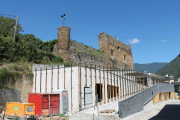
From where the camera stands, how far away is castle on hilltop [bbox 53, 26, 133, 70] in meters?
23.9

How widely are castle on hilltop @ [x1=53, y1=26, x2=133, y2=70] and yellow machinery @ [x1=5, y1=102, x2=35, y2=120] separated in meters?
13.6

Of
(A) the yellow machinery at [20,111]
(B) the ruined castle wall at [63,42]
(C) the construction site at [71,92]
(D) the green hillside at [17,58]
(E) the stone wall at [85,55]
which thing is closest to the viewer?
(A) the yellow machinery at [20,111]

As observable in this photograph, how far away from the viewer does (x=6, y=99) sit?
1360 centimetres

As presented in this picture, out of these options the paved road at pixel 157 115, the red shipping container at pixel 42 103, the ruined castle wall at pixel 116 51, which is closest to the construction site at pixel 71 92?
the red shipping container at pixel 42 103

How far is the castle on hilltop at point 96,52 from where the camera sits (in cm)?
2392

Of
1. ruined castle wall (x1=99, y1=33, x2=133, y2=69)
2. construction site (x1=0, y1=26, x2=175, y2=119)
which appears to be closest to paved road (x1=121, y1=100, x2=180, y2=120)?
construction site (x1=0, y1=26, x2=175, y2=119)

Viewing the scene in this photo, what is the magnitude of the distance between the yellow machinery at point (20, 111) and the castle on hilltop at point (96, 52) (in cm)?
1360

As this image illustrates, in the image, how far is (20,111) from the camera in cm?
981

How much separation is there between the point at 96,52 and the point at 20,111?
2283 cm

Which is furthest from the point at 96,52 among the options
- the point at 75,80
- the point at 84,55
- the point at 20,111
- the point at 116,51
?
the point at 20,111

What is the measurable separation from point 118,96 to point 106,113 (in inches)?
274

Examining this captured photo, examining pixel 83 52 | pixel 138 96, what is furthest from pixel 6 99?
pixel 83 52

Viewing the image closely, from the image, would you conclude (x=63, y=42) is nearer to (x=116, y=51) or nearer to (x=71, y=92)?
(x=71, y=92)

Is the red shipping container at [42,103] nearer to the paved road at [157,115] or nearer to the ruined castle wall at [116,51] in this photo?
the paved road at [157,115]
